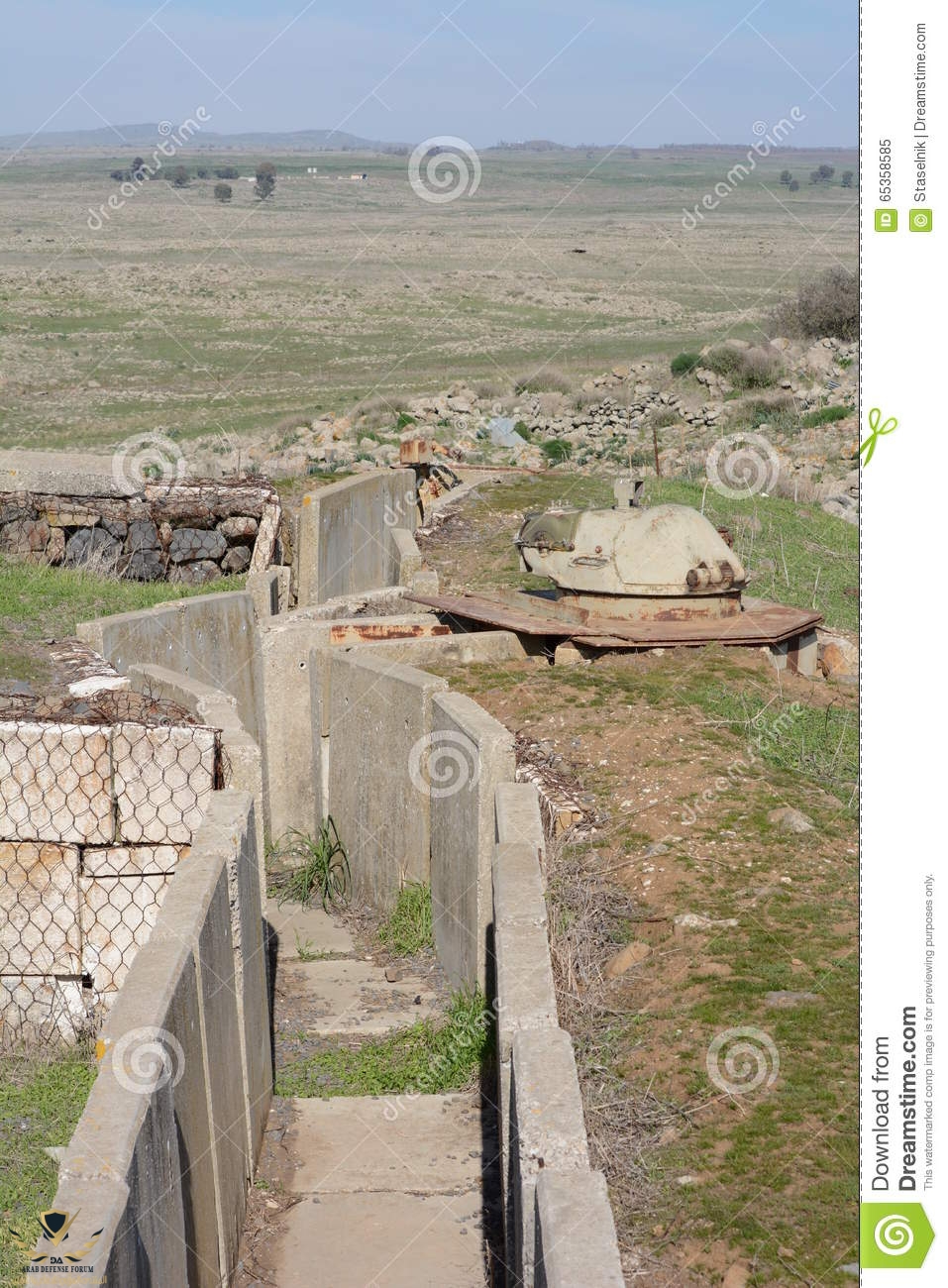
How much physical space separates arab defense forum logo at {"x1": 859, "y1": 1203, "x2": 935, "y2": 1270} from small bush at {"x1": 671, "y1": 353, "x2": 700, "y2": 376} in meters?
29.0

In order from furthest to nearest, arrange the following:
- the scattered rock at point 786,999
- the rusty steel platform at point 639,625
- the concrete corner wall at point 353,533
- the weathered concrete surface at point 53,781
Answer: the concrete corner wall at point 353,533
the rusty steel platform at point 639,625
the weathered concrete surface at point 53,781
the scattered rock at point 786,999

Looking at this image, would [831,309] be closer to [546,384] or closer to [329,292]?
[546,384]

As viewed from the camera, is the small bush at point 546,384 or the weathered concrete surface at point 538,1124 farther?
the small bush at point 546,384

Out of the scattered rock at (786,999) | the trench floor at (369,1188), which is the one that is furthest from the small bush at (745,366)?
the scattered rock at (786,999)

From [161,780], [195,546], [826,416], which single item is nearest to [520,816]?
[161,780]

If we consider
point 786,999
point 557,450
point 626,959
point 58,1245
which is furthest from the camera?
point 557,450

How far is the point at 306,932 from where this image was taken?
10664mm

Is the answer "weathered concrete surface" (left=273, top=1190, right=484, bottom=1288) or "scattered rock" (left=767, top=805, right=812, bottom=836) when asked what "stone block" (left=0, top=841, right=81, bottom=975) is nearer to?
"weathered concrete surface" (left=273, top=1190, right=484, bottom=1288)

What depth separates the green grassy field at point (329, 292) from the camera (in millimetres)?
40562

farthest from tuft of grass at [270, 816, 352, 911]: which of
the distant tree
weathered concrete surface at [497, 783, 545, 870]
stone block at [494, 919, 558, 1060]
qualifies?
the distant tree

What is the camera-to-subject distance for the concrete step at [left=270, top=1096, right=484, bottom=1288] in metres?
6.54

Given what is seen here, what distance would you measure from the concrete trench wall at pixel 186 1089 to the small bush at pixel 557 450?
1751 centimetres

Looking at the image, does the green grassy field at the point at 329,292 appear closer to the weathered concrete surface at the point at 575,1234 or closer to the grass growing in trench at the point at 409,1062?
the grass growing in trench at the point at 409,1062

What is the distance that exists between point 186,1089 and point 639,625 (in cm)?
689
